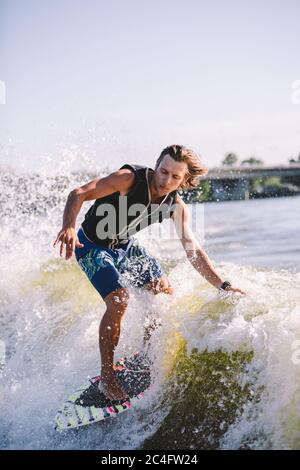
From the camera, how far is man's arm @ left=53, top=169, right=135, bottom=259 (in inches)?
168

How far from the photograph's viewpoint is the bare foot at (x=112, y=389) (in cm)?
473

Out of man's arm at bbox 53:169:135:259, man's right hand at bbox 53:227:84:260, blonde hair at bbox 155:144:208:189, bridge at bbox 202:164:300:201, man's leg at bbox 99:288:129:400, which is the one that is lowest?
bridge at bbox 202:164:300:201

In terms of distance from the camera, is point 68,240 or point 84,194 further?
point 84,194

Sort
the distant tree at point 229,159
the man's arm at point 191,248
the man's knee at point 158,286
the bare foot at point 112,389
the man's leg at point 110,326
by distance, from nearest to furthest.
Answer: the man's leg at point 110,326 → the bare foot at point 112,389 → the man's arm at point 191,248 → the man's knee at point 158,286 → the distant tree at point 229,159

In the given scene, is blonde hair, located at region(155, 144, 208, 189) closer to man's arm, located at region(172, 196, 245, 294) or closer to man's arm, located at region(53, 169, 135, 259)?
man's arm, located at region(172, 196, 245, 294)

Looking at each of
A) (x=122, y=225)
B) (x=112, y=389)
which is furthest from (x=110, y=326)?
(x=122, y=225)

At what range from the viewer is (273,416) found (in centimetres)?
394

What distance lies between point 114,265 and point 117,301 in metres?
0.58

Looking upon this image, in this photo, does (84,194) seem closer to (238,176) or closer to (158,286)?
(158,286)

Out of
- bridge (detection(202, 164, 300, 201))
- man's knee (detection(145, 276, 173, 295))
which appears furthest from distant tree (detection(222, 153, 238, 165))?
man's knee (detection(145, 276, 173, 295))

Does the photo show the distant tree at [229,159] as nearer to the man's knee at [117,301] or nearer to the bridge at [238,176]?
the bridge at [238,176]

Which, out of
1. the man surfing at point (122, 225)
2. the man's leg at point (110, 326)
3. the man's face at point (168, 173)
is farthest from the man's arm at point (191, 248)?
the man's leg at point (110, 326)

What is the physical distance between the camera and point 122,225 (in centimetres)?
500

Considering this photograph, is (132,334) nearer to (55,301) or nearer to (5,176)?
(55,301)
